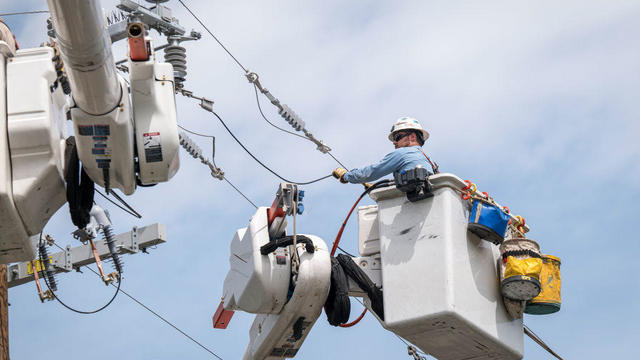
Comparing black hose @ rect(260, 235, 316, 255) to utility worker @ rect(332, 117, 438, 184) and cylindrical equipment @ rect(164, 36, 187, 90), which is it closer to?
utility worker @ rect(332, 117, 438, 184)

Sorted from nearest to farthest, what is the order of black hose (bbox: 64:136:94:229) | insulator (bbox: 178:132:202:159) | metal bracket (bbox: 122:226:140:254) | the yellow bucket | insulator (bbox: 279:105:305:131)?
black hose (bbox: 64:136:94:229)
the yellow bucket
insulator (bbox: 279:105:305:131)
insulator (bbox: 178:132:202:159)
metal bracket (bbox: 122:226:140:254)

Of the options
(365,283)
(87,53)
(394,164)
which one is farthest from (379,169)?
(87,53)

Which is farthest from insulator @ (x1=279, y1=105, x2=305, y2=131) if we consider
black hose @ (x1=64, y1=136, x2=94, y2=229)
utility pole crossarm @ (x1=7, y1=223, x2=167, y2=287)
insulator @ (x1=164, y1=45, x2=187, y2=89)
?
black hose @ (x1=64, y1=136, x2=94, y2=229)

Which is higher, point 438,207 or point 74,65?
point 74,65

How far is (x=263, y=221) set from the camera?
8953 mm

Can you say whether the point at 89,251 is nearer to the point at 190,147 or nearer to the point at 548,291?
the point at 190,147

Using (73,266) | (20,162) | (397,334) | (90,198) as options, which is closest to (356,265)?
(397,334)

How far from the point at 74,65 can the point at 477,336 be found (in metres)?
3.65

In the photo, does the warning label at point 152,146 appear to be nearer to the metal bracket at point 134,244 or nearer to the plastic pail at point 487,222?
the plastic pail at point 487,222

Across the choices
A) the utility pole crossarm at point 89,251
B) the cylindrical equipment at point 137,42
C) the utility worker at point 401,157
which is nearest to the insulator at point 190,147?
the utility pole crossarm at point 89,251

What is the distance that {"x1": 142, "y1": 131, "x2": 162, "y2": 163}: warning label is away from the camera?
743cm

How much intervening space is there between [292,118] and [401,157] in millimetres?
4636

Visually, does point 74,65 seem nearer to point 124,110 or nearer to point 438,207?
point 124,110

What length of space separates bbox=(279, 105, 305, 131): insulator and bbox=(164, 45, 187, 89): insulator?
147cm
